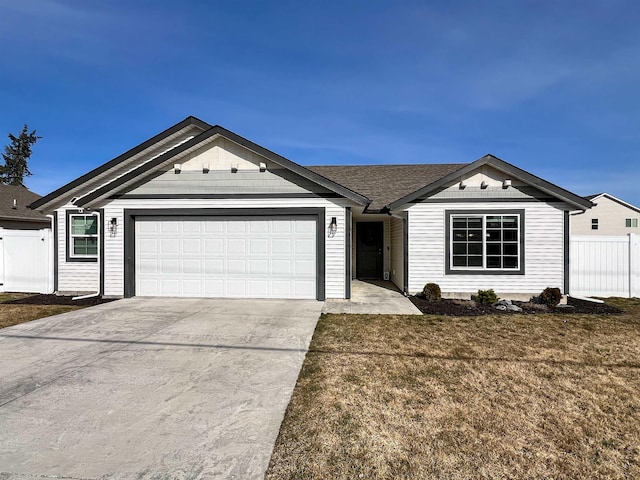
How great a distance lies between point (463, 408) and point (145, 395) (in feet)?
11.3

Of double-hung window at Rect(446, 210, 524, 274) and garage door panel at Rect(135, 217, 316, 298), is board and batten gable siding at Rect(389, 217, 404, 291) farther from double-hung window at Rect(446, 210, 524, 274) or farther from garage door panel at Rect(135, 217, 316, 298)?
garage door panel at Rect(135, 217, 316, 298)

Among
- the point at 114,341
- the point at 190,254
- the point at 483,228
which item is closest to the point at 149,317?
the point at 114,341

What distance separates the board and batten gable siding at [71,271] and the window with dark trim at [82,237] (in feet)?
0.47

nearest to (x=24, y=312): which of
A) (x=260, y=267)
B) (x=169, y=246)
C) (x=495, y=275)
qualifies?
(x=169, y=246)

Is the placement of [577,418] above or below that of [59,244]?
below

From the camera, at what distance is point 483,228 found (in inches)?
376

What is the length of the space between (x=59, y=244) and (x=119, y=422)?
10.0m

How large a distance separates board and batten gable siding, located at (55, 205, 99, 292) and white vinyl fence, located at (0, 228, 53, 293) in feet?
1.33

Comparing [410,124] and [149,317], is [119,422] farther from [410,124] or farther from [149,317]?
[410,124]

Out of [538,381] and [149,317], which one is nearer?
[538,381]

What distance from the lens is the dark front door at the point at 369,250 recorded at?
13633 mm

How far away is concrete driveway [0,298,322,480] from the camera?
2523 millimetres

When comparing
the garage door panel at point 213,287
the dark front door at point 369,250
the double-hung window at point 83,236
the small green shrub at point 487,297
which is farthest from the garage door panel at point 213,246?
the small green shrub at point 487,297

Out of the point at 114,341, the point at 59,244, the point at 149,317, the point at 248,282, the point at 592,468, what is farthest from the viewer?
the point at 59,244
